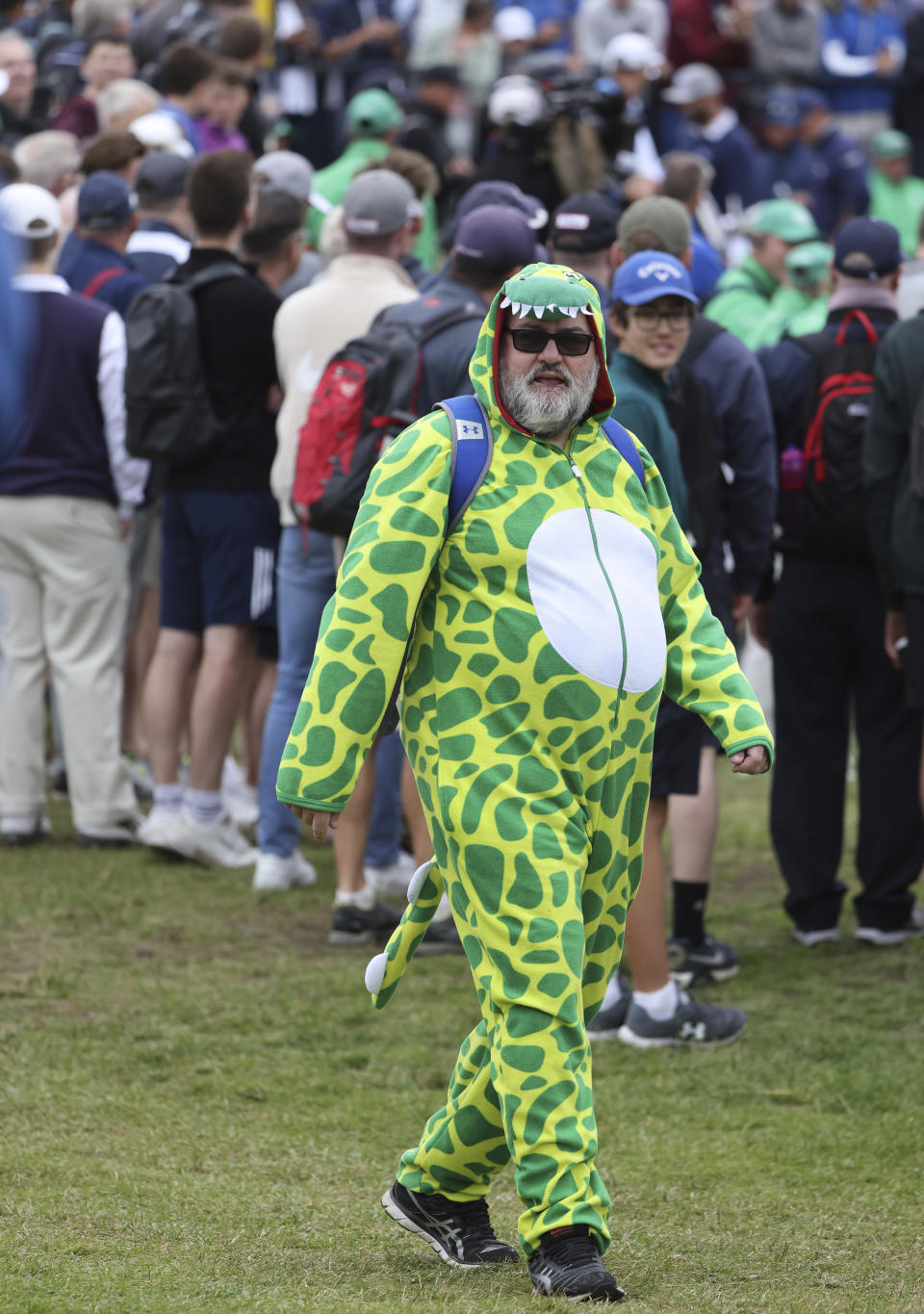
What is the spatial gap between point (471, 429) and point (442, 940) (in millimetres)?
3388

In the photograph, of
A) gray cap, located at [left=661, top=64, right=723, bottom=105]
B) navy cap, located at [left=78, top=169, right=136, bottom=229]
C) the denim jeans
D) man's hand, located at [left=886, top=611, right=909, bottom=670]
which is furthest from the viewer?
gray cap, located at [left=661, top=64, right=723, bottom=105]

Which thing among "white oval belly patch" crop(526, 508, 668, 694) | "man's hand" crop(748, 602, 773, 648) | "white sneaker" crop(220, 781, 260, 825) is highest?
"white oval belly patch" crop(526, 508, 668, 694)

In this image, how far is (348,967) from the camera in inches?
261

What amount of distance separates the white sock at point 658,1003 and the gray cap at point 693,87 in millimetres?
9955

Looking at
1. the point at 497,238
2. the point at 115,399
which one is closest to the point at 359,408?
the point at 497,238

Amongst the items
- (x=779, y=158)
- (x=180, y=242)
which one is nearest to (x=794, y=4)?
(x=779, y=158)

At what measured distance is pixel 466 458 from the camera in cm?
391

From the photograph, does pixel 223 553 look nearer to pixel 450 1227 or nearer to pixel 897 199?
pixel 450 1227

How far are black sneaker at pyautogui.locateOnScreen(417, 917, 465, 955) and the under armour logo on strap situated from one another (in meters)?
3.29

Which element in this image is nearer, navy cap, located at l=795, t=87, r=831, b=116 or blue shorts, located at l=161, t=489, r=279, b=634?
blue shorts, located at l=161, t=489, r=279, b=634

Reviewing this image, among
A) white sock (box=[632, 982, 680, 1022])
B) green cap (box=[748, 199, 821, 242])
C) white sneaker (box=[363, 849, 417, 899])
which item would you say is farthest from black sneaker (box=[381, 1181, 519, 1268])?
green cap (box=[748, 199, 821, 242])

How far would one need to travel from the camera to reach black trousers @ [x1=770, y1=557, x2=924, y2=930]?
22.5 feet

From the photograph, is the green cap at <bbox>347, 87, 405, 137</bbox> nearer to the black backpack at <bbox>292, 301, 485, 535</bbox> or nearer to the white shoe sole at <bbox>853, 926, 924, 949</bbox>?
the black backpack at <bbox>292, 301, 485, 535</bbox>

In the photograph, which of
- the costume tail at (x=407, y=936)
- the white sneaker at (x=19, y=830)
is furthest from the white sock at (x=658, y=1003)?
the white sneaker at (x=19, y=830)
